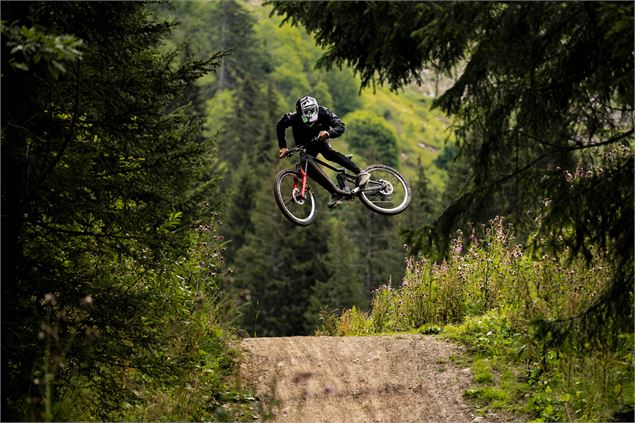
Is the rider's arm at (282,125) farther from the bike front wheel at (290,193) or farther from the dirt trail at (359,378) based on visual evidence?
Result: the dirt trail at (359,378)

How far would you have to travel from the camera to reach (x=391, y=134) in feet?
497

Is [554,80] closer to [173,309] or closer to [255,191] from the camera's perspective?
[173,309]

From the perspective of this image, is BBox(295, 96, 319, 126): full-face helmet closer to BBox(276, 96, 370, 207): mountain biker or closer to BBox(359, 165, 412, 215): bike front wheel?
BBox(276, 96, 370, 207): mountain biker

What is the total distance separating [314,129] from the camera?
1237 cm

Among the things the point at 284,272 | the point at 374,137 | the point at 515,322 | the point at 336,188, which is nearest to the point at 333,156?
the point at 336,188

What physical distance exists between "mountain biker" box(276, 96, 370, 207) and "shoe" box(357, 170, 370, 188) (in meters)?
0.26

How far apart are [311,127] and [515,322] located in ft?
13.6

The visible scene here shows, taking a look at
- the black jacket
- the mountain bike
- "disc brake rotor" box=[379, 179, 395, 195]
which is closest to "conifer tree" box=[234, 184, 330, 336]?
the mountain bike

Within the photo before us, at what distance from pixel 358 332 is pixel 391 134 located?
139543 mm

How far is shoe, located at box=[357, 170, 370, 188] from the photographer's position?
1298cm

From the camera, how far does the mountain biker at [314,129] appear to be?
39.4 ft

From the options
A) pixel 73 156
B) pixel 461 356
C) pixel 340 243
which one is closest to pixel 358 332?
pixel 461 356

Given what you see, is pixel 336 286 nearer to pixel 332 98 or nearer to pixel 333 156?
pixel 333 156

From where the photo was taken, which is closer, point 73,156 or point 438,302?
point 73,156
